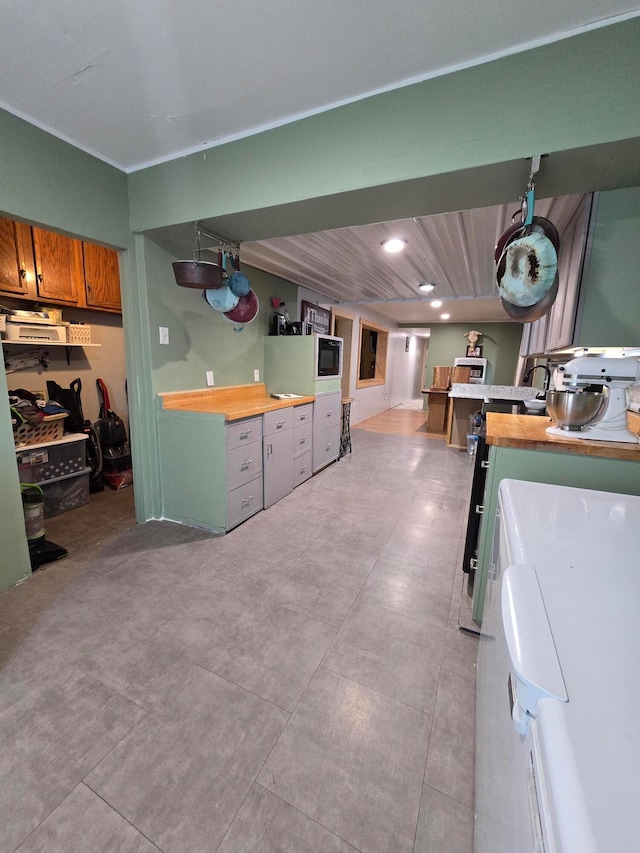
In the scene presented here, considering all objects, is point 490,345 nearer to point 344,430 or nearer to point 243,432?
point 344,430

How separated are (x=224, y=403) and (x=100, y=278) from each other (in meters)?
1.56

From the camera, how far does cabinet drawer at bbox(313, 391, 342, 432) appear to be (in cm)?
367

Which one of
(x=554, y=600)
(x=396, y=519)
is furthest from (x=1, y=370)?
(x=396, y=519)

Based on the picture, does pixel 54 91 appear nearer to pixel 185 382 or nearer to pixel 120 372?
pixel 185 382

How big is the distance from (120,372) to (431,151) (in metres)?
3.35

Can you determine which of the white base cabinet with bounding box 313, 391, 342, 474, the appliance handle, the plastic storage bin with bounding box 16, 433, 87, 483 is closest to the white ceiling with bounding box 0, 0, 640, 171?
the appliance handle

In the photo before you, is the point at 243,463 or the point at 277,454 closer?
the point at 243,463

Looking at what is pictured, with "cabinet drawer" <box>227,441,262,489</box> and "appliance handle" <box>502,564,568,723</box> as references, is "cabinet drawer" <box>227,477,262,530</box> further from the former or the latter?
"appliance handle" <box>502,564,568,723</box>

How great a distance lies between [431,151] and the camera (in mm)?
1398

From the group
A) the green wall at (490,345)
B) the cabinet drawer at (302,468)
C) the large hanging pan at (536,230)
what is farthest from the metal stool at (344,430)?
the green wall at (490,345)

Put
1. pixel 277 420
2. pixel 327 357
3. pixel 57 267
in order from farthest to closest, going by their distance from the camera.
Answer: pixel 327 357 < pixel 277 420 < pixel 57 267

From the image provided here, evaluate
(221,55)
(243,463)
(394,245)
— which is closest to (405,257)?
(394,245)

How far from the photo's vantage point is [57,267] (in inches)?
106

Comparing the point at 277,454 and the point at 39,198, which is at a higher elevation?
the point at 39,198
